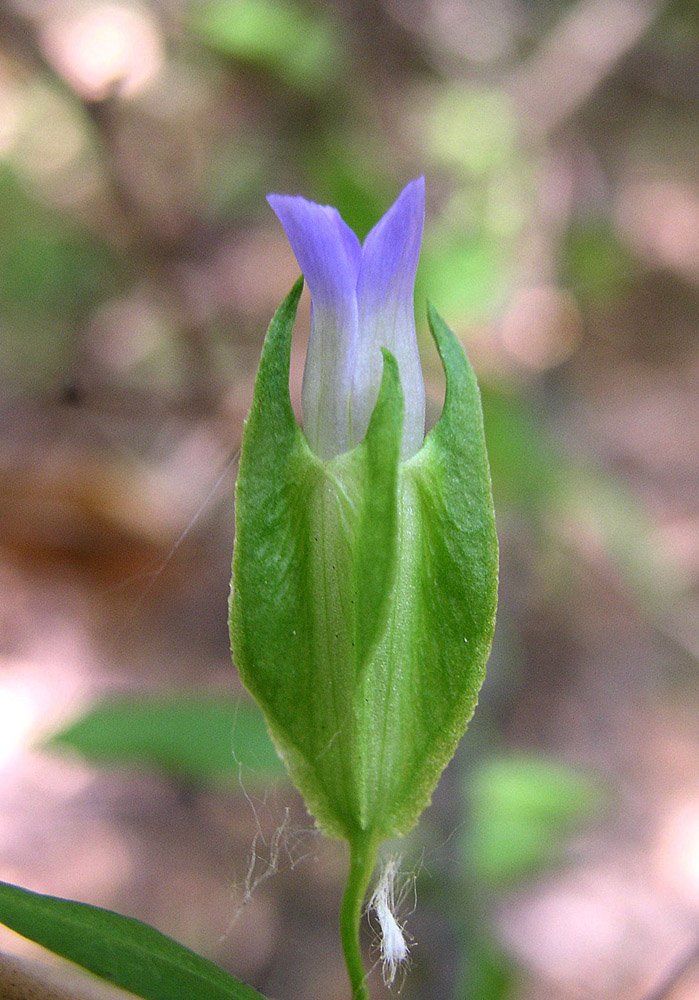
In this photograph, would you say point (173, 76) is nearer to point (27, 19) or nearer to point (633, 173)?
point (27, 19)

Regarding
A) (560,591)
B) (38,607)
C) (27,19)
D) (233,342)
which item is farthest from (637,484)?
(27,19)

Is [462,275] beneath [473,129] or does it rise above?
beneath

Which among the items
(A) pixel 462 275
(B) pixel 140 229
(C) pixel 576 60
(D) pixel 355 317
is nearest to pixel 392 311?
(D) pixel 355 317

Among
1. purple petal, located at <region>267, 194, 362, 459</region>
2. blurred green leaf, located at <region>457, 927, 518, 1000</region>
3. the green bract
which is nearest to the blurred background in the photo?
blurred green leaf, located at <region>457, 927, 518, 1000</region>

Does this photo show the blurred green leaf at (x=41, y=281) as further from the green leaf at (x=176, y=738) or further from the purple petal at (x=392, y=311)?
the purple petal at (x=392, y=311)

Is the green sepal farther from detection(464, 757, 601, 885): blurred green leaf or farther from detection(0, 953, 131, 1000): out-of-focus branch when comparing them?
detection(464, 757, 601, 885): blurred green leaf

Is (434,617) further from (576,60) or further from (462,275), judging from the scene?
(576,60)

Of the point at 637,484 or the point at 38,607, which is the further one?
the point at 637,484
